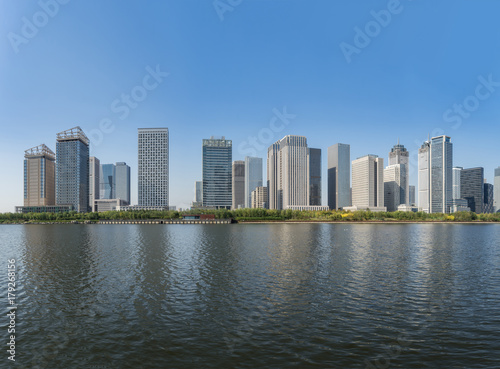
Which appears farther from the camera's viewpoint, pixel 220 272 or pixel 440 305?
pixel 220 272

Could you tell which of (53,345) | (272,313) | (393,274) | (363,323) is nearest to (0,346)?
(53,345)

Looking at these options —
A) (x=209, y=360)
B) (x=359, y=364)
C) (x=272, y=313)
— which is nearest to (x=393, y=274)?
(x=272, y=313)

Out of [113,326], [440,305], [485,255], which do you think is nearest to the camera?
[113,326]

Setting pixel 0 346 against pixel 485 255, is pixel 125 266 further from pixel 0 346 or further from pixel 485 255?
pixel 485 255

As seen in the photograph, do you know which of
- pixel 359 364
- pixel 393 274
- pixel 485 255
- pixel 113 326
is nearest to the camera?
pixel 359 364

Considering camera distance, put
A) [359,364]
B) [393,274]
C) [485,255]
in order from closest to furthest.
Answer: [359,364] < [393,274] < [485,255]

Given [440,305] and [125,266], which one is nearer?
[440,305]

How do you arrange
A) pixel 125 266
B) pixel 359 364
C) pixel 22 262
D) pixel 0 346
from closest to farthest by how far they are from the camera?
pixel 359 364, pixel 0 346, pixel 125 266, pixel 22 262

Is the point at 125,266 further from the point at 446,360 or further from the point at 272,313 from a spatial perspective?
the point at 446,360
